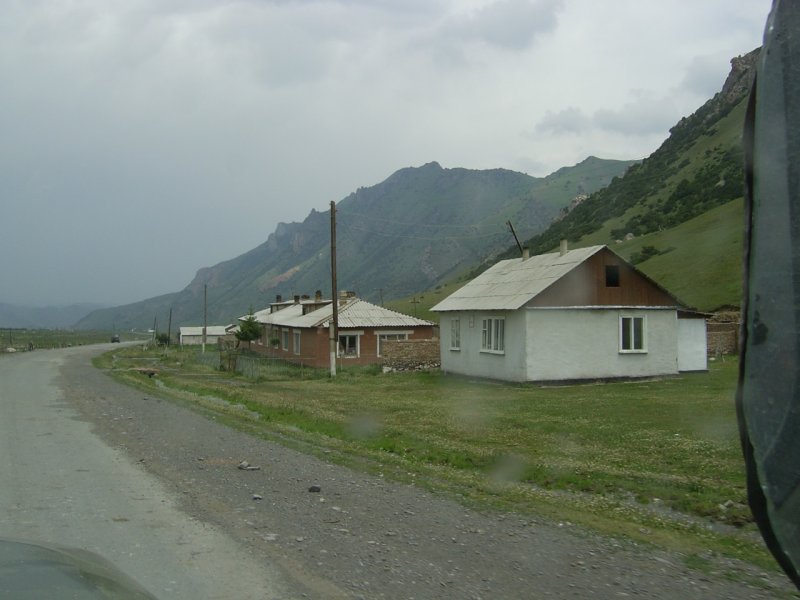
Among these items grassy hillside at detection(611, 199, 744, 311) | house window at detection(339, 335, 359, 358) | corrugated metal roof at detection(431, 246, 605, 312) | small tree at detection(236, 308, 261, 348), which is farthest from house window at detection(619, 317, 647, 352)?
small tree at detection(236, 308, 261, 348)

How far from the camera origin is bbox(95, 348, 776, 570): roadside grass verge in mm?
8094

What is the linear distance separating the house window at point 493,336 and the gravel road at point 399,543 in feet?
58.3

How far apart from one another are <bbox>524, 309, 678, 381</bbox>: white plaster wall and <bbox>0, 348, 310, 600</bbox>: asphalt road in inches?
647

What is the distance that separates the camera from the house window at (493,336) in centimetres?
2861

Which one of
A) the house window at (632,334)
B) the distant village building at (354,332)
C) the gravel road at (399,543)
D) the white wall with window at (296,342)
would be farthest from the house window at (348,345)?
the gravel road at (399,543)

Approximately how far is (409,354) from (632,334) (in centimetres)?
1152

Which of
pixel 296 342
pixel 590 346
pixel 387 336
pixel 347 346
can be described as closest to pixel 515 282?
pixel 590 346

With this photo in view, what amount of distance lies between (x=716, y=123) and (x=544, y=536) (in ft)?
232

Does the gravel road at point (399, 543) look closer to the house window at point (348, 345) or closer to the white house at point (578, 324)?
the white house at point (578, 324)

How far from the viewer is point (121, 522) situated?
306 inches

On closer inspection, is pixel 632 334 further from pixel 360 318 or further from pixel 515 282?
pixel 360 318

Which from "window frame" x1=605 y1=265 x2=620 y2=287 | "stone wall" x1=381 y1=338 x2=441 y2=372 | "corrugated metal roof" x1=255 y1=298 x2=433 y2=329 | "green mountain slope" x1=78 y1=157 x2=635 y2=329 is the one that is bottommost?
"stone wall" x1=381 y1=338 x2=441 y2=372

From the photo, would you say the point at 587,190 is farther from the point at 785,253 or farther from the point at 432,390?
the point at 785,253

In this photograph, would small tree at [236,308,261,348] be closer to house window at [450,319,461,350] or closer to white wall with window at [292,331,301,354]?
white wall with window at [292,331,301,354]
